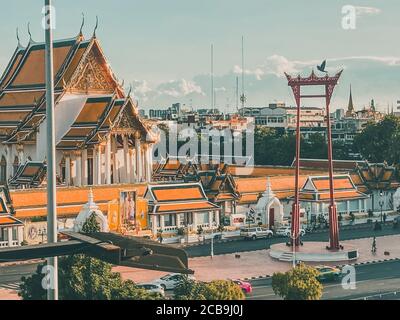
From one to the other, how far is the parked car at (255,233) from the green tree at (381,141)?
29.2 metres

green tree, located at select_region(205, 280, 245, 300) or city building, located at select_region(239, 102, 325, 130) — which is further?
city building, located at select_region(239, 102, 325, 130)

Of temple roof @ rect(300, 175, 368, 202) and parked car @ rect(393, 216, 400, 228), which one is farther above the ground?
temple roof @ rect(300, 175, 368, 202)

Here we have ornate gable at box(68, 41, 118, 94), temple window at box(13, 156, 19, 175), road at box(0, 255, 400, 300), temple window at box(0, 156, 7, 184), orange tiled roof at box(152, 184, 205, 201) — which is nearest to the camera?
road at box(0, 255, 400, 300)

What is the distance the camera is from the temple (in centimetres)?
4862

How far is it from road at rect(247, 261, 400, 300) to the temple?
20.1m

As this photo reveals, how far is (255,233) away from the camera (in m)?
42.5

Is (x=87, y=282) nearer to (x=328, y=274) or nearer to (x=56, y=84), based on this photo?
(x=328, y=274)

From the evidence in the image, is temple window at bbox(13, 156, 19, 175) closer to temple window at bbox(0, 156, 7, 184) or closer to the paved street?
temple window at bbox(0, 156, 7, 184)

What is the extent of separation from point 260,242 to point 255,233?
1361mm

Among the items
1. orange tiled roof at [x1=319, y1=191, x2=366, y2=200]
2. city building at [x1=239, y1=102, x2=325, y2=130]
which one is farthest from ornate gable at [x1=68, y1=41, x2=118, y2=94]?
city building at [x1=239, y1=102, x2=325, y2=130]

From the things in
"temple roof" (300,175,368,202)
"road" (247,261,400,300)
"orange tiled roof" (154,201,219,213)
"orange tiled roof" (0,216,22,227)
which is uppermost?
"temple roof" (300,175,368,202)

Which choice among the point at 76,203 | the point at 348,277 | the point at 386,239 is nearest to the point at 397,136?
the point at 386,239

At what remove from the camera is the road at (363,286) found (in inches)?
1034
